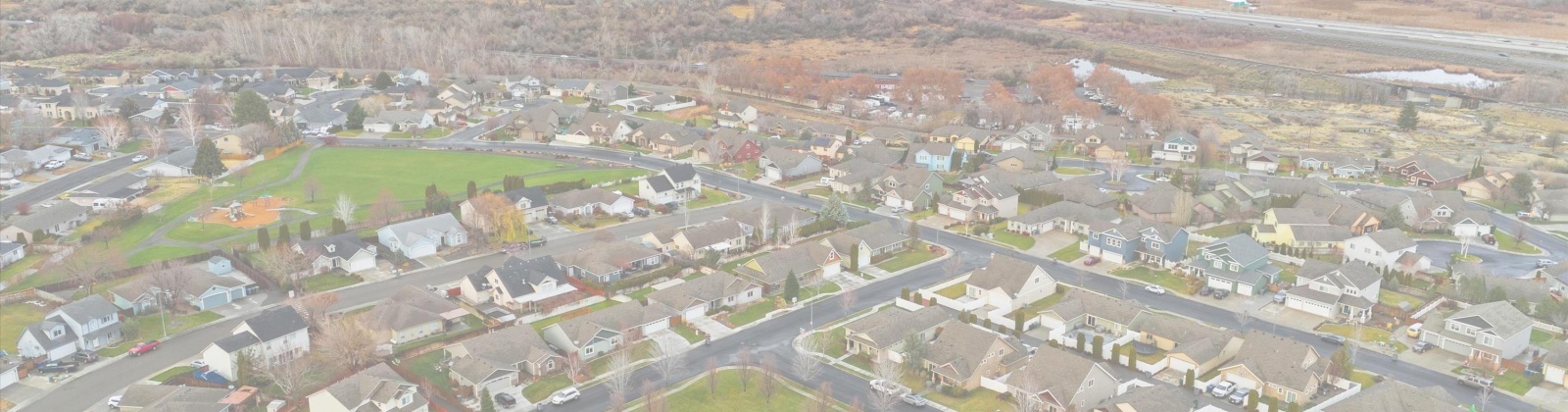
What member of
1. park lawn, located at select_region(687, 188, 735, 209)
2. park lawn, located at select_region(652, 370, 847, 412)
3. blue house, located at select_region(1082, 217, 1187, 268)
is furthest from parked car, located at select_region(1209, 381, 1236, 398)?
park lawn, located at select_region(687, 188, 735, 209)

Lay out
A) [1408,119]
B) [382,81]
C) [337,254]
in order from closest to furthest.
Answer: [337,254] → [1408,119] → [382,81]

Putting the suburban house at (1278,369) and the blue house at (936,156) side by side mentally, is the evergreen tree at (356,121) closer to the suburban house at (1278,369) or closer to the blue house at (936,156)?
the blue house at (936,156)

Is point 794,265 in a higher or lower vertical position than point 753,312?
higher

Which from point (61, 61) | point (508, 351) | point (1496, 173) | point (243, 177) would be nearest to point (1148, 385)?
point (508, 351)

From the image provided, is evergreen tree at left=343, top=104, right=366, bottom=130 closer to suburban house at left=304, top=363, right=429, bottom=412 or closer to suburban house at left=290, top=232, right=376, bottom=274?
suburban house at left=290, top=232, right=376, bottom=274

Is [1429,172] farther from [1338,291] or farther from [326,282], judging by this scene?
[326,282]

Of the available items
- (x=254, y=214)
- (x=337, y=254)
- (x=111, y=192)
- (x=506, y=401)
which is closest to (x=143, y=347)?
(x=337, y=254)

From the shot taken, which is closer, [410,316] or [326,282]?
[410,316]
